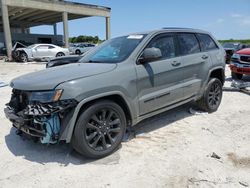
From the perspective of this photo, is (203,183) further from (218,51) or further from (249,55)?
(249,55)

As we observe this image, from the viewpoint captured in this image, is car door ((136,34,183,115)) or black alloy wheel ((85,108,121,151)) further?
car door ((136,34,183,115))

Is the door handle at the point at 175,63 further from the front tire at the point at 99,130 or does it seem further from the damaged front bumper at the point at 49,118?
the damaged front bumper at the point at 49,118

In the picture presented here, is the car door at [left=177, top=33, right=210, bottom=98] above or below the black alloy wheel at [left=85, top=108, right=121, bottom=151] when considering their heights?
above

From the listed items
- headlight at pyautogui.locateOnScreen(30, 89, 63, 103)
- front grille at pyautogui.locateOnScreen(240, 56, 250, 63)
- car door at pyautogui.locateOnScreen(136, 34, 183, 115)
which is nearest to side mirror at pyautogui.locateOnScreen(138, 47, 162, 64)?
car door at pyautogui.locateOnScreen(136, 34, 183, 115)

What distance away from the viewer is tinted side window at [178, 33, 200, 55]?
4.89m

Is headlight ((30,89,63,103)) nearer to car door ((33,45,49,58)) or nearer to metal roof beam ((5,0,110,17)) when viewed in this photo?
car door ((33,45,49,58))

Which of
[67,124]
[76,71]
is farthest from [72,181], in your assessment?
[76,71]

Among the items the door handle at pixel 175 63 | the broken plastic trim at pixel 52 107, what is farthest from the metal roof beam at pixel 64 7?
the broken plastic trim at pixel 52 107

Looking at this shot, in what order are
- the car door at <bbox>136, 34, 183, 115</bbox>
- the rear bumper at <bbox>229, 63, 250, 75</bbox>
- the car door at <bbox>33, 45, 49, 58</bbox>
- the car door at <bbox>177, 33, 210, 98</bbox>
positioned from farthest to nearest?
the car door at <bbox>33, 45, 49, 58</bbox>, the rear bumper at <bbox>229, 63, 250, 75</bbox>, the car door at <bbox>177, 33, 210, 98</bbox>, the car door at <bbox>136, 34, 183, 115</bbox>

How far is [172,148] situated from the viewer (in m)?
3.89

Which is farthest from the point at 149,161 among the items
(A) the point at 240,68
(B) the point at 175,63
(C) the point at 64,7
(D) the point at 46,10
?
(C) the point at 64,7

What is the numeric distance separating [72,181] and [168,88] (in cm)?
227

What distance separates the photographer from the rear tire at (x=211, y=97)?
214 inches

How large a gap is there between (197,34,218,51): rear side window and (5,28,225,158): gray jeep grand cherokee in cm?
32
